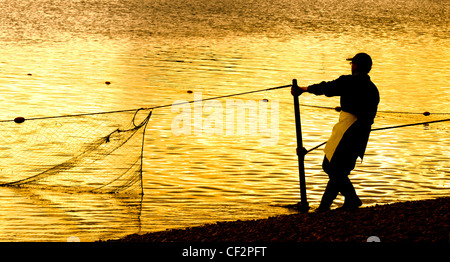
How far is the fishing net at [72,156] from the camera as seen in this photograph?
12.5 meters

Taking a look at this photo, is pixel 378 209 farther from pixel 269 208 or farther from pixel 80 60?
pixel 80 60

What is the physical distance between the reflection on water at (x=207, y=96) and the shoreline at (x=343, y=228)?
208cm

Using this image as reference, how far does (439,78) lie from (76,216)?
17.7m

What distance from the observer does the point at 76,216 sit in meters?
11.0

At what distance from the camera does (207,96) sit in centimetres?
2134

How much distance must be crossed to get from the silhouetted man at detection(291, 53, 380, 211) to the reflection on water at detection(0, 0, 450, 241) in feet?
6.85

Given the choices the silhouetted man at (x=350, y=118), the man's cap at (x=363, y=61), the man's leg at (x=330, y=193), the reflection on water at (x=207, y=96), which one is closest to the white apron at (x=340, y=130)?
the silhouetted man at (x=350, y=118)

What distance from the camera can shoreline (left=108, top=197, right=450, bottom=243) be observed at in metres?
7.80

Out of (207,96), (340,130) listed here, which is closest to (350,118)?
(340,130)

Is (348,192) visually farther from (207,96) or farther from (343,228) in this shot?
(207,96)

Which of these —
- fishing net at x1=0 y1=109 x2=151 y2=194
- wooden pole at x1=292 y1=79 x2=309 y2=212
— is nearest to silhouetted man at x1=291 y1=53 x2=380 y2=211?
wooden pole at x1=292 y1=79 x2=309 y2=212

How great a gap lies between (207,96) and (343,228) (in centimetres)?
1347

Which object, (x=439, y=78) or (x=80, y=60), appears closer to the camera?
(x=439, y=78)

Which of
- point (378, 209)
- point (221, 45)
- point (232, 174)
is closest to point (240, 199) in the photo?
point (232, 174)
